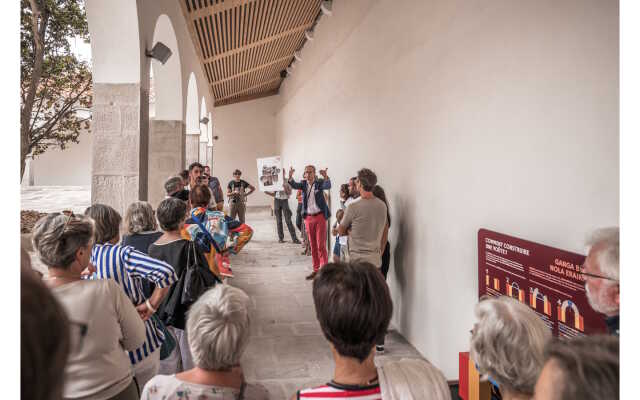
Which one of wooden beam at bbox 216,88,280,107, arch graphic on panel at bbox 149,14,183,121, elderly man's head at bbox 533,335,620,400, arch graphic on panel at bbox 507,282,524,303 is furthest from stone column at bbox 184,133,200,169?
elderly man's head at bbox 533,335,620,400

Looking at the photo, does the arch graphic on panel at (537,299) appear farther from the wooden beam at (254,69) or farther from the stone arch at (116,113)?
the wooden beam at (254,69)

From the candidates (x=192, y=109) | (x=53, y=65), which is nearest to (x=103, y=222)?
(x=53, y=65)

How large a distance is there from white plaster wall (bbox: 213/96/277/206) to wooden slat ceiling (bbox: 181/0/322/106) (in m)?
4.09

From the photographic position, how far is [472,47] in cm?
278

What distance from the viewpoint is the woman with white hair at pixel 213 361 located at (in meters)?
A: 1.21

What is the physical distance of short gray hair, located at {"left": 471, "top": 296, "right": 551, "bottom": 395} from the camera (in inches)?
A: 44.5

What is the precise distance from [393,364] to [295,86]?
→ 13.0 meters

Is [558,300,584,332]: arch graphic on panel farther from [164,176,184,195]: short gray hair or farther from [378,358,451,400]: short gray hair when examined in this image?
[164,176,184,195]: short gray hair

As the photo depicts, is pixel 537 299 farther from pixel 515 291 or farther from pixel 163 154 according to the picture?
pixel 163 154

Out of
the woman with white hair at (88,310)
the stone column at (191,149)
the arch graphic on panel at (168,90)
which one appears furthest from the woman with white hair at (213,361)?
the stone column at (191,149)

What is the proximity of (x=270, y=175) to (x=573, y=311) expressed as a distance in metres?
6.67

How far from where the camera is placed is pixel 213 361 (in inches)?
48.3

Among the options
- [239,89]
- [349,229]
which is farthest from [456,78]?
[239,89]
